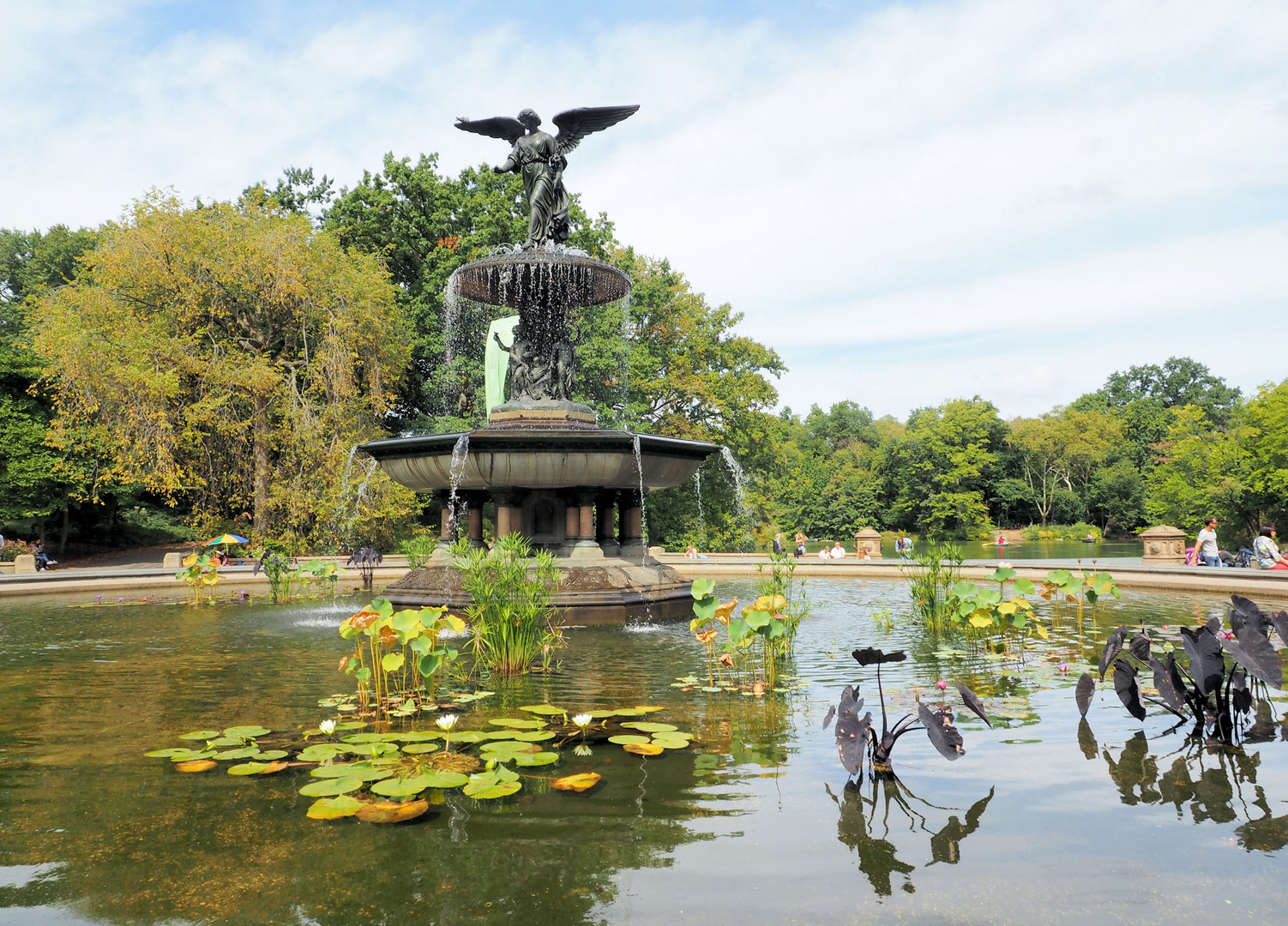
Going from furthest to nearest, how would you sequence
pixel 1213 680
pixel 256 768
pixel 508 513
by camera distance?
pixel 508 513 → pixel 1213 680 → pixel 256 768

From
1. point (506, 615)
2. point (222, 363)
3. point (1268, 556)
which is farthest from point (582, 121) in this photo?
point (222, 363)

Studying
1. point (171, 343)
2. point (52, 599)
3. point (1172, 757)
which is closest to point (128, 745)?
point (1172, 757)

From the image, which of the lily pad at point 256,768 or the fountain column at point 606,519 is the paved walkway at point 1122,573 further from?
the lily pad at point 256,768

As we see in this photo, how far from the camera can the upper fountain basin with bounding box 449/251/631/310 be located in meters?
12.8

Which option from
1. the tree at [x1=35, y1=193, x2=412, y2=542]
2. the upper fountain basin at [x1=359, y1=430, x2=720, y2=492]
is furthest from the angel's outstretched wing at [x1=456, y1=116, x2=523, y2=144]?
the tree at [x1=35, y1=193, x2=412, y2=542]

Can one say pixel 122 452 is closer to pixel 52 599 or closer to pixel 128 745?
pixel 52 599

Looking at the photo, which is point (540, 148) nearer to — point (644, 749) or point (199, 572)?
point (199, 572)

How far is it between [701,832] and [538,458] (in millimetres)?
7879

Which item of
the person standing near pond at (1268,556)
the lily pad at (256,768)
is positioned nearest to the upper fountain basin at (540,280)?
the lily pad at (256,768)

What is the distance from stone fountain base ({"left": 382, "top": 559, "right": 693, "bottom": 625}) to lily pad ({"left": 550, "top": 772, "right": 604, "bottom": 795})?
587cm

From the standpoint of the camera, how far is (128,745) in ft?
14.8

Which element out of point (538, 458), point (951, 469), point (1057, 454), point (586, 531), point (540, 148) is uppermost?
point (540, 148)

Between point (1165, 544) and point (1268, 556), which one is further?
point (1165, 544)

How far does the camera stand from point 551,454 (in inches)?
424
